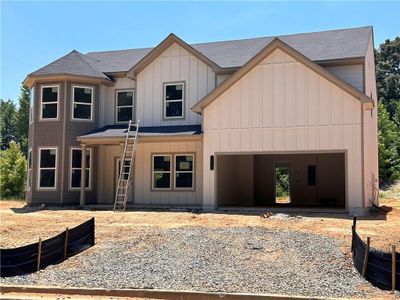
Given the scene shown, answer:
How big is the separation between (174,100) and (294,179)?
811 centimetres

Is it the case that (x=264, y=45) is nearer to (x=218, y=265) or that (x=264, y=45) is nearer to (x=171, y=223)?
(x=171, y=223)

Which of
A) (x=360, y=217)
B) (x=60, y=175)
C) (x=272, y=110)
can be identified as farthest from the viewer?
(x=60, y=175)

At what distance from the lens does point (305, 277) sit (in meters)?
10.6

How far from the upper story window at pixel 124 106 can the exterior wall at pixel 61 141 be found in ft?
4.68

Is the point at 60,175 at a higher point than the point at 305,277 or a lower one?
higher

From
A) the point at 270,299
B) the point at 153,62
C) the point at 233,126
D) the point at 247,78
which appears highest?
the point at 153,62

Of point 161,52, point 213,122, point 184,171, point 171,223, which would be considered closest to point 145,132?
point 184,171

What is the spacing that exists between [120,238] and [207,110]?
8.39 m

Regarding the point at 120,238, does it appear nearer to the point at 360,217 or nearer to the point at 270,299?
the point at 270,299

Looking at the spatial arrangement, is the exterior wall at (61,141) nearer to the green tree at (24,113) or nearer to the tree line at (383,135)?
the tree line at (383,135)

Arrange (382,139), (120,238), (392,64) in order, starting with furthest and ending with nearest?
(392,64) → (382,139) → (120,238)

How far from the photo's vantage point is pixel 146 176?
2406 centimetres

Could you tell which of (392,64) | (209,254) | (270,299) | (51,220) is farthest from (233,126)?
(392,64)

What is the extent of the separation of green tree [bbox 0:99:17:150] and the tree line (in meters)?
25.6
